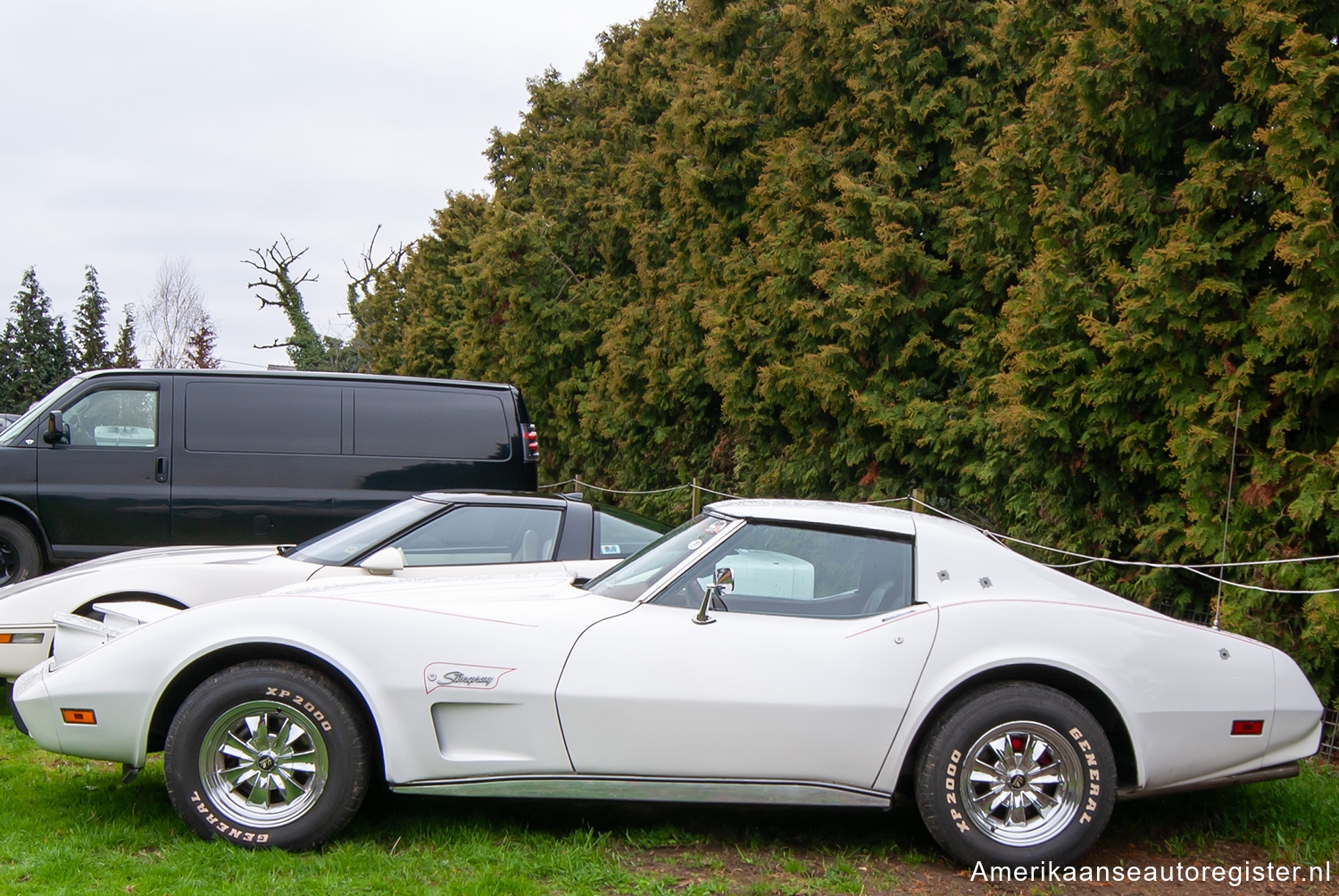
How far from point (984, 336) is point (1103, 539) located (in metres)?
2.73

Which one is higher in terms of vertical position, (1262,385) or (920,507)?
(1262,385)

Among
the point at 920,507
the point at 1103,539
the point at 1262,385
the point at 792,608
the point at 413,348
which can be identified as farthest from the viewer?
the point at 413,348

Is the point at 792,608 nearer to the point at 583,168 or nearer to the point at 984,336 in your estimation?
the point at 984,336

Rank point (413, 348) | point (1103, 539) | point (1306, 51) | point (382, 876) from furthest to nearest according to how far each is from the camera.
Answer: point (413, 348) < point (1103, 539) < point (1306, 51) < point (382, 876)

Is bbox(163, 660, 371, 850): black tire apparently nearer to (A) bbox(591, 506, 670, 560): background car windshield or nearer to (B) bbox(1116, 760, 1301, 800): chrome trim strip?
(A) bbox(591, 506, 670, 560): background car windshield

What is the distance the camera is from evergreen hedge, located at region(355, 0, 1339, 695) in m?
6.30

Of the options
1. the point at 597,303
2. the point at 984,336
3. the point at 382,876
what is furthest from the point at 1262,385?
the point at 597,303

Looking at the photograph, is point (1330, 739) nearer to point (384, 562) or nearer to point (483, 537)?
point (483, 537)

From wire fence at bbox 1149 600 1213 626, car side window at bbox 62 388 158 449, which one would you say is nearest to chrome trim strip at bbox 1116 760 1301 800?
wire fence at bbox 1149 600 1213 626

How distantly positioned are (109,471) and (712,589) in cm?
703

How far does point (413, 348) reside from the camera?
32250 millimetres

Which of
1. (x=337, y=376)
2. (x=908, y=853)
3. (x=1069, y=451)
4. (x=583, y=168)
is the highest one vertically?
(x=583, y=168)

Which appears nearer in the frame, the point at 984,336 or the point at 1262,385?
the point at 1262,385

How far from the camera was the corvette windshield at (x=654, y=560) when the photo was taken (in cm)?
418
